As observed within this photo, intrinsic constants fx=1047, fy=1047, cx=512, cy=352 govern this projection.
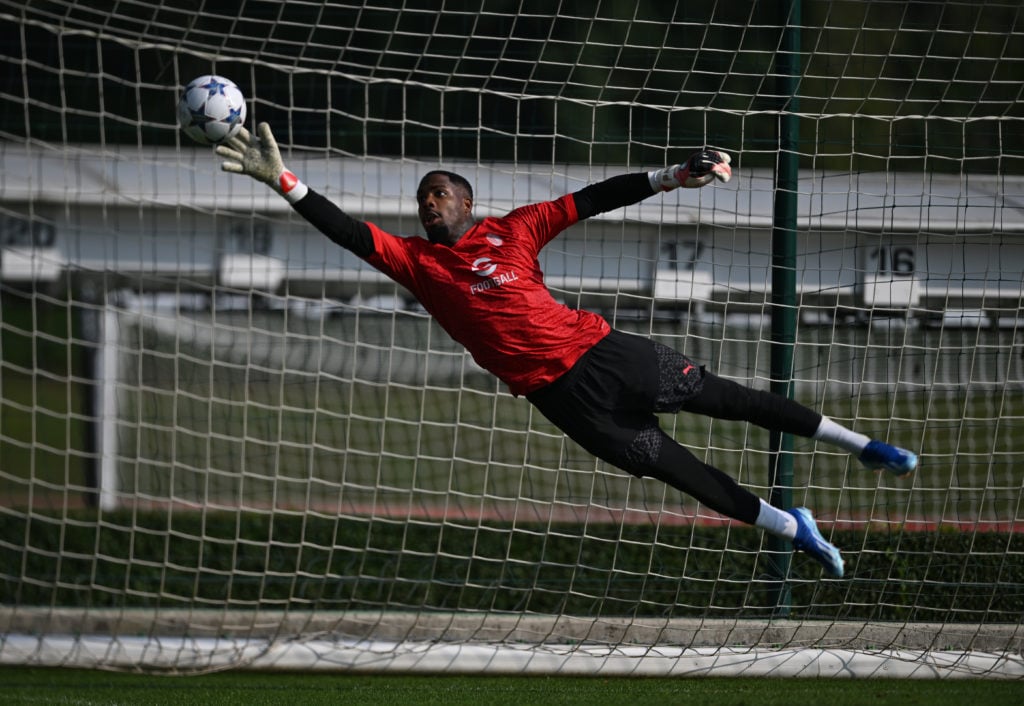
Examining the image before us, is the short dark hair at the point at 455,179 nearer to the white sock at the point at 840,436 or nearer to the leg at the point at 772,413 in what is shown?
the leg at the point at 772,413

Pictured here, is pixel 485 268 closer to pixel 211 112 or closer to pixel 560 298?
pixel 211 112

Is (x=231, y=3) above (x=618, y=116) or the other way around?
above

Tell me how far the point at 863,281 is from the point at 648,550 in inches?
80.7

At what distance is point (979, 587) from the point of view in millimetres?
5480

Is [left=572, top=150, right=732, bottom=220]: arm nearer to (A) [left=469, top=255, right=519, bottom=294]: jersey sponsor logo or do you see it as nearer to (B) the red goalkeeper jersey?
(B) the red goalkeeper jersey

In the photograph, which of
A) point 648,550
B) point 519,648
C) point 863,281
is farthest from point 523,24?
point 519,648

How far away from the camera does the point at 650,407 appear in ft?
13.9

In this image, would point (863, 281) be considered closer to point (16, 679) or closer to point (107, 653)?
point (107, 653)

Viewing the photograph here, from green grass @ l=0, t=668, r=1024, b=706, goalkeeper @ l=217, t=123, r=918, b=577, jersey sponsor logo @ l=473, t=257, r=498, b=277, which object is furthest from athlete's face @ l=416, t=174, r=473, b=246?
green grass @ l=0, t=668, r=1024, b=706

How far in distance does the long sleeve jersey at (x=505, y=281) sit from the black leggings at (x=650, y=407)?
0.10m

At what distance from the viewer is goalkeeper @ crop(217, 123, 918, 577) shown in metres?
4.15

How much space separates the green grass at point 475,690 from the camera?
4469 mm

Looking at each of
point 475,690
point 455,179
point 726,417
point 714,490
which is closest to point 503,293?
point 455,179

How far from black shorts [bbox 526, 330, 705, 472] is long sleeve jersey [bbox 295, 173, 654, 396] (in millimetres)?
73
